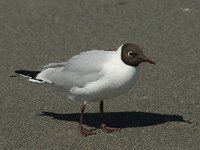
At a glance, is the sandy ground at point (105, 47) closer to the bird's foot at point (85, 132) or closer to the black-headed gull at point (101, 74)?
the bird's foot at point (85, 132)

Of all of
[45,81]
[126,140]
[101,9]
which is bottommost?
[126,140]

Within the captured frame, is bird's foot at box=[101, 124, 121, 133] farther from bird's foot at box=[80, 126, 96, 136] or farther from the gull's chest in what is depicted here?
the gull's chest

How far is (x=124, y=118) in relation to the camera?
6996 mm

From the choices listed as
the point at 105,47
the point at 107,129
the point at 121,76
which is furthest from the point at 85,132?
the point at 105,47

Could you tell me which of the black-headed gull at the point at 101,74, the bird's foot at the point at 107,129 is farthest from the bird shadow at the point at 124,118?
the black-headed gull at the point at 101,74

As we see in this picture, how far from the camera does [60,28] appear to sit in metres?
11.0

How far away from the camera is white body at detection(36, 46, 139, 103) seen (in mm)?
6141

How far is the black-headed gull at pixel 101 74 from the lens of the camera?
6.14 meters

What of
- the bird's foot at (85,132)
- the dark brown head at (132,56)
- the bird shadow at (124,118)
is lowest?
the bird's foot at (85,132)

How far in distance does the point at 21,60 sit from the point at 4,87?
1.35m

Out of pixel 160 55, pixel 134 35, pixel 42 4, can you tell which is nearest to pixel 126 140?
pixel 160 55

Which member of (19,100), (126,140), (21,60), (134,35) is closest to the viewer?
(126,140)

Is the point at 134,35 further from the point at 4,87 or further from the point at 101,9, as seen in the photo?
the point at 4,87

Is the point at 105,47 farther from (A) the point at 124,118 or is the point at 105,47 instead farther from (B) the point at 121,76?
(B) the point at 121,76
